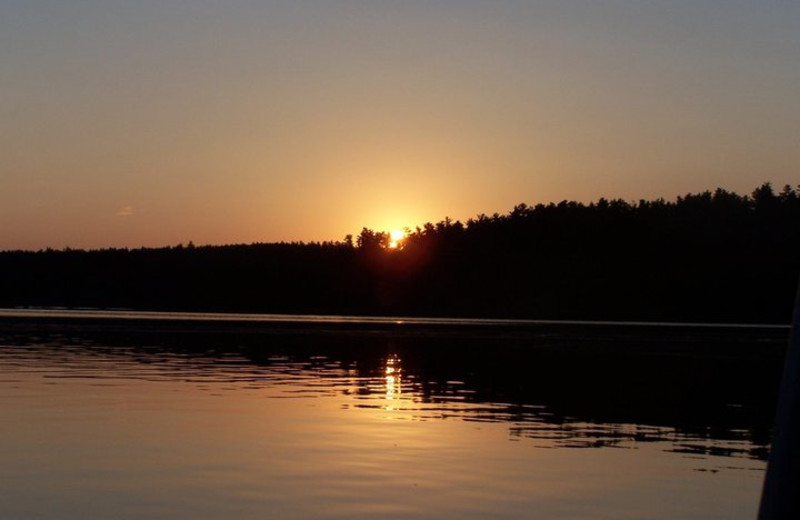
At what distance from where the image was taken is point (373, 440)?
79.6ft

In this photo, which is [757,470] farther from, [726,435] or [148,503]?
[148,503]

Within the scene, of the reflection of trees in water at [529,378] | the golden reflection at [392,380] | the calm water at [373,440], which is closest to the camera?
the calm water at [373,440]

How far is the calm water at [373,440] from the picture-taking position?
664 inches

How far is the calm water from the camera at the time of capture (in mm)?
16859

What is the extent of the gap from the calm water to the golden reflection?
5.3 inches

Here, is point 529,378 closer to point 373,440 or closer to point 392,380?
point 392,380

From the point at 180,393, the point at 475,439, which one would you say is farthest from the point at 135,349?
the point at 475,439

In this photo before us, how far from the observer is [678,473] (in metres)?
20.7

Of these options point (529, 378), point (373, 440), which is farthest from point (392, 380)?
point (373, 440)

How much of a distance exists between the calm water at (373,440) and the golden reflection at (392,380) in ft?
0.44

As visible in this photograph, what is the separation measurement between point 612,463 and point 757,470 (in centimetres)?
258

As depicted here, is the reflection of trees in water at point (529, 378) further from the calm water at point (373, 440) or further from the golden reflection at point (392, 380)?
the calm water at point (373, 440)

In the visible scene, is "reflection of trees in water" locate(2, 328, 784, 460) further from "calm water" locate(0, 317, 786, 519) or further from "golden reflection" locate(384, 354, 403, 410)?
"calm water" locate(0, 317, 786, 519)

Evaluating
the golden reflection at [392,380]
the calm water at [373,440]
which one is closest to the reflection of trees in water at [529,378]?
the golden reflection at [392,380]
